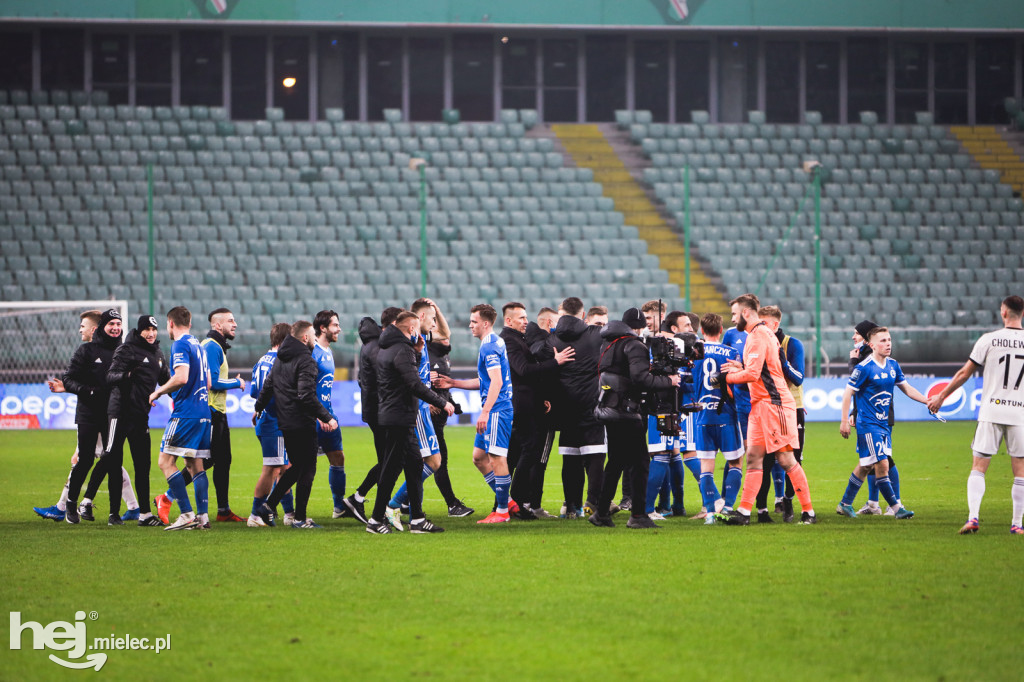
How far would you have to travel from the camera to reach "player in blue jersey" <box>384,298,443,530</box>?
10281mm

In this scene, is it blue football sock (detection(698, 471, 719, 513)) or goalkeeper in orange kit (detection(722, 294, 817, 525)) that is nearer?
goalkeeper in orange kit (detection(722, 294, 817, 525))

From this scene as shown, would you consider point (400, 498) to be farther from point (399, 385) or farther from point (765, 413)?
point (765, 413)

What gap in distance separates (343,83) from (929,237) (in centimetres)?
1854

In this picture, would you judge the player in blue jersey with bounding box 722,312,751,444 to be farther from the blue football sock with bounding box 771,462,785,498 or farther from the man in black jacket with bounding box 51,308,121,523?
the man in black jacket with bounding box 51,308,121,523

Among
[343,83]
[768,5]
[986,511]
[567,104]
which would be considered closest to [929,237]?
[768,5]

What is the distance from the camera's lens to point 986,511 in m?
11.1

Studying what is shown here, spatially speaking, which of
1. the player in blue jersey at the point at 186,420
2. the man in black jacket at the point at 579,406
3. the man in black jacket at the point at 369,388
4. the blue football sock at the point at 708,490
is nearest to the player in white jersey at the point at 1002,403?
the blue football sock at the point at 708,490

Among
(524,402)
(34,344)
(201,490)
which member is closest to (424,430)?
(524,402)

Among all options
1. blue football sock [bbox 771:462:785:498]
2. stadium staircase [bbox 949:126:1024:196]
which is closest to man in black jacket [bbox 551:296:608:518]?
blue football sock [bbox 771:462:785:498]

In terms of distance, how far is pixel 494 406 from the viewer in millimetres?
10945

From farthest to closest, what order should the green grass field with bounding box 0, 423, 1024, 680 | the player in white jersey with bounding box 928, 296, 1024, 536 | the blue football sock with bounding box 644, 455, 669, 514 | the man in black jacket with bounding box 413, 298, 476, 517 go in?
the man in black jacket with bounding box 413, 298, 476, 517, the blue football sock with bounding box 644, 455, 669, 514, the player in white jersey with bounding box 928, 296, 1024, 536, the green grass field with bounding box 0, 423, 1024, 680

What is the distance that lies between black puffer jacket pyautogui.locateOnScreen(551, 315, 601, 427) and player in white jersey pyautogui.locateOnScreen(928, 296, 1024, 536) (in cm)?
318

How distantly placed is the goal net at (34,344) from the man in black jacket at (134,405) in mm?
14071

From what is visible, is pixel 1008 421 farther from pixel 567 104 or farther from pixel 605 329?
pixel 567 104
